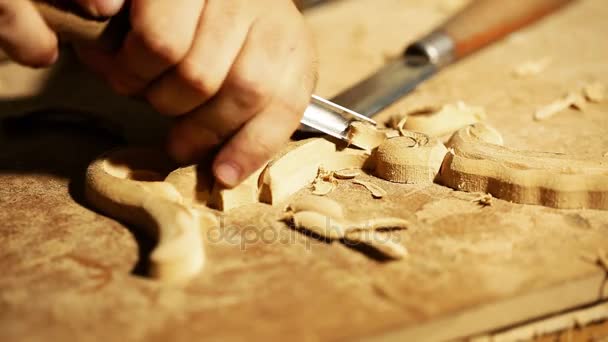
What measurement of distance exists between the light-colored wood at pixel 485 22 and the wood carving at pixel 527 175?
24.5 inches

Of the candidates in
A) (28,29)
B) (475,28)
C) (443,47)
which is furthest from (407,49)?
(28,29)

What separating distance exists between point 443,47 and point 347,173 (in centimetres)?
66

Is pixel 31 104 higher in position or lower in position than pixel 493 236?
lower

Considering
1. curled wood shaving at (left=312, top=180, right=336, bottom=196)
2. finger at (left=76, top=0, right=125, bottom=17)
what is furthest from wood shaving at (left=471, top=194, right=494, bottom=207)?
finger at (left=76, top=0, right=125, bottom=17)

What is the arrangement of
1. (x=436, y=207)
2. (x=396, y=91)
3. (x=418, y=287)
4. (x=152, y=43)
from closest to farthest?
(x=418, y=287), (x=152, y=43), (x=436, y=207), (x=396, y=91)

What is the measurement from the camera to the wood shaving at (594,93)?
151cm

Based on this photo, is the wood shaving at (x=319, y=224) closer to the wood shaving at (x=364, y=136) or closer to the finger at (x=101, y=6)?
the wood shaving at (x=364, y=136)

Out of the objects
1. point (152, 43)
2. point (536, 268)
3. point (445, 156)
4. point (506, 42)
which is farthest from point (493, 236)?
Result: point (506, 42)

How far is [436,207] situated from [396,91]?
1.63ft

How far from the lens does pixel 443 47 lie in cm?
169

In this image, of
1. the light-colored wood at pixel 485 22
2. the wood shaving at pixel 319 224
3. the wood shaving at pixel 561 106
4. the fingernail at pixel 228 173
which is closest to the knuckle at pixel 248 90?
the fingernail at pixel 228 173

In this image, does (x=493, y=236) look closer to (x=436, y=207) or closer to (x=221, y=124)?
(x=436, y=207)

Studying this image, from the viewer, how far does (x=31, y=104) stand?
1587 millimetres

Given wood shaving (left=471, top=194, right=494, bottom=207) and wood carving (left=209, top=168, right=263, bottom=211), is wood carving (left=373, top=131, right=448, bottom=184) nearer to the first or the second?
wood shaving (left=471, top=194, right=494, bottom=207)
